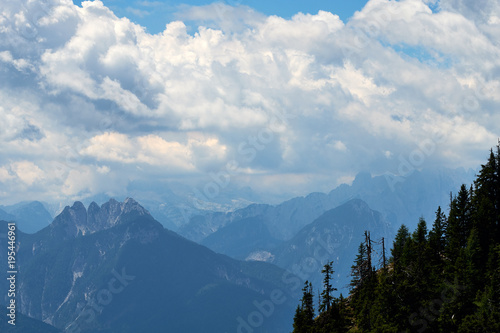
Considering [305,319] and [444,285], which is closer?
[444,285]

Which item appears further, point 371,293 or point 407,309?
point 371,293

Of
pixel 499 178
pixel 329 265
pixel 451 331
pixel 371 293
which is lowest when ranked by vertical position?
pixel 451 331

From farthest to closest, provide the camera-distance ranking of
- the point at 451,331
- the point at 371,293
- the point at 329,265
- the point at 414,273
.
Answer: the point at 329,265, the point at 371,293, the point at 414,273, the point at 451,331

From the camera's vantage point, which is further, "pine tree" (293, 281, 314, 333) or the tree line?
"pine tree" (293, 281, 314, 333)

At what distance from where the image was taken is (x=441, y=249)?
345 ft

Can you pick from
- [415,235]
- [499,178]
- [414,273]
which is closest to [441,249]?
[415,235]

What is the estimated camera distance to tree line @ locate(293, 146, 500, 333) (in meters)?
77.7

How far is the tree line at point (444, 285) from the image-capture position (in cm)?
7769

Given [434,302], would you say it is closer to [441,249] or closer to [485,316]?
[485,316]

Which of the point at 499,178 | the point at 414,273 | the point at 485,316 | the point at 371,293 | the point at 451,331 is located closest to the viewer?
the point at 485,316

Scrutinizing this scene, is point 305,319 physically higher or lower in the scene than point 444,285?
lower

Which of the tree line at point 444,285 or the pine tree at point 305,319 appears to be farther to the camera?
the pine tree at point 305,319

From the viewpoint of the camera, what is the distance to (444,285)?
271ft

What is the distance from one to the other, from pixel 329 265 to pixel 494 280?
4172cm
